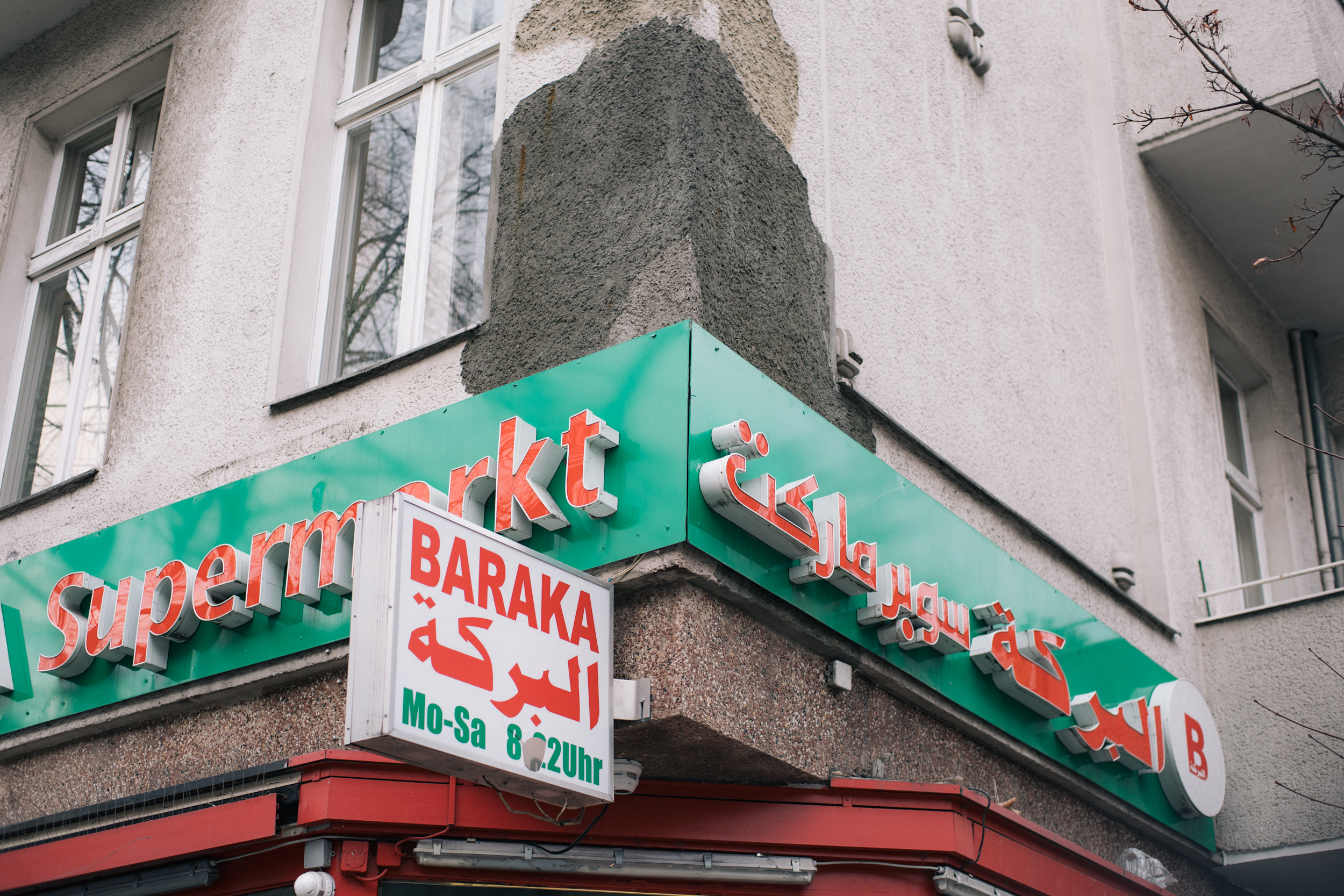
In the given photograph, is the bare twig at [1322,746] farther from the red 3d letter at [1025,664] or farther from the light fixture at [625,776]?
the light fixture at [625,776]

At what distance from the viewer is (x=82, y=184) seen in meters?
8.47

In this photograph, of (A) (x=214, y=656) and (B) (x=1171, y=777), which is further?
(B) (x=1171, y=777)

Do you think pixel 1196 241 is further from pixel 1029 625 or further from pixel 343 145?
pixel 343 145

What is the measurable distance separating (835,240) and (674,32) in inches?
46.8

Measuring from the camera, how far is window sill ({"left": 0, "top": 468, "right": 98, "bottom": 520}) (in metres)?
6.66

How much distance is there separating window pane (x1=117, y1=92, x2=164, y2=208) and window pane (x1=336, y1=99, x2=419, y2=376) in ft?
6.09

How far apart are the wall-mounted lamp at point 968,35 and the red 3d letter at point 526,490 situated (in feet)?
13.5

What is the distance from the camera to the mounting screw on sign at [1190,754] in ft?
21.9

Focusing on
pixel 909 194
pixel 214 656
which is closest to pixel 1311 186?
A: pixel 909 194

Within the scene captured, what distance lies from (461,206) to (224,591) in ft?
6.92

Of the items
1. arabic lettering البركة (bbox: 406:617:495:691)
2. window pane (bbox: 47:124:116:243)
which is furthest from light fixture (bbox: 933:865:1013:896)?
window pane (bbox: 47:124:116:243)

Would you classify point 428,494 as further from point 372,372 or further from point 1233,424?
point 1233,424

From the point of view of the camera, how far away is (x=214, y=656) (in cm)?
539

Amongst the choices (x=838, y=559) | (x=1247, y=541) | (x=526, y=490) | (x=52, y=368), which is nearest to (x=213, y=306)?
(x=52, y=368)
